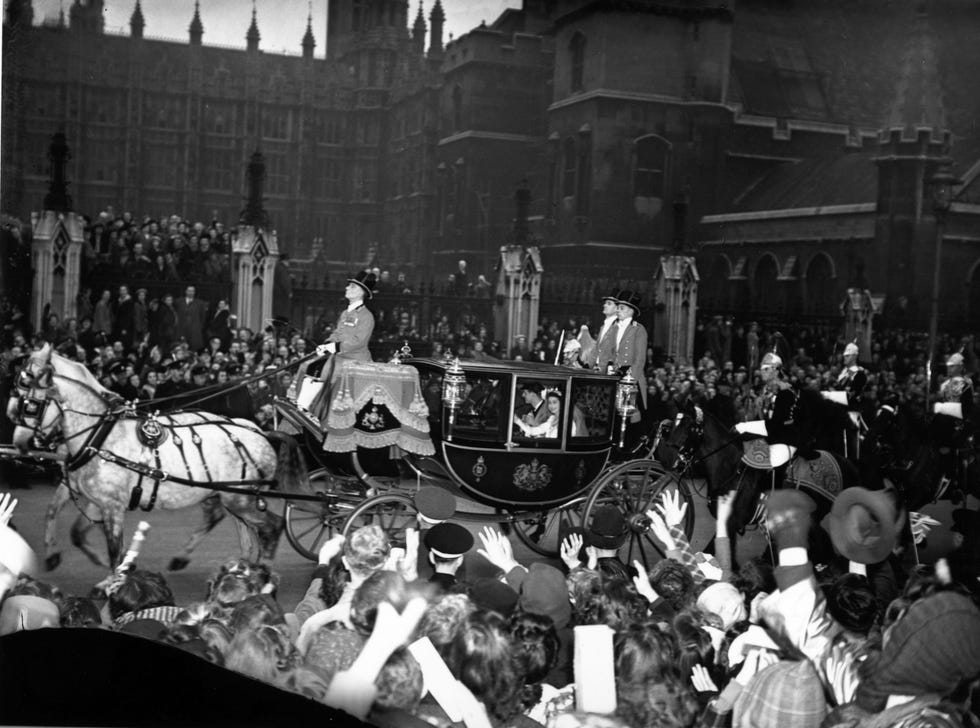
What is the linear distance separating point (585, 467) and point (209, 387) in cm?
274

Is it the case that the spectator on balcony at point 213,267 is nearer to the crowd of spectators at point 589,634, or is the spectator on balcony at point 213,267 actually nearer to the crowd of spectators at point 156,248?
the crowd of spectators at point 156,248

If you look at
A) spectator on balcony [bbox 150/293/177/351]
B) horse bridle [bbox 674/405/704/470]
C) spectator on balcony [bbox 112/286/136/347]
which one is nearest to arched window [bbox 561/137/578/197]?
horse bridle [bbox 674/405/704/470]

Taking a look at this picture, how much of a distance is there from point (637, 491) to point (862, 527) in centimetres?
225

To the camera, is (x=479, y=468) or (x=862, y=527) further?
(x=479, y=468)

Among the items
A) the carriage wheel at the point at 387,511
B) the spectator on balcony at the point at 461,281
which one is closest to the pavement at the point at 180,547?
the carriage wheel at the point at 387,511

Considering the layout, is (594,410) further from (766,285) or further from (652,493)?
(766,285)

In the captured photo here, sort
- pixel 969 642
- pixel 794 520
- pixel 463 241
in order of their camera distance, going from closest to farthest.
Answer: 1. pixel 969 642
2. pixel 794 520
3. pixel 463 241

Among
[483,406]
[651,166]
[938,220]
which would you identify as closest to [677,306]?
[651,166]

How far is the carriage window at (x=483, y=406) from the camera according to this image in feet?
26.0

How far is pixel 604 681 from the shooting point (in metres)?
4.12

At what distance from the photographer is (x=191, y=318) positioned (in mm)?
8891

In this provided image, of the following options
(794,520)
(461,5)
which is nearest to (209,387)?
(461,5)

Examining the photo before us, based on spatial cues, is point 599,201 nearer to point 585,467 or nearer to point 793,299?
point 793,299

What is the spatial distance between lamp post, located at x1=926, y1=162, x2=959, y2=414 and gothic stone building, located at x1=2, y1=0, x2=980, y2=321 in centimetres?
6
